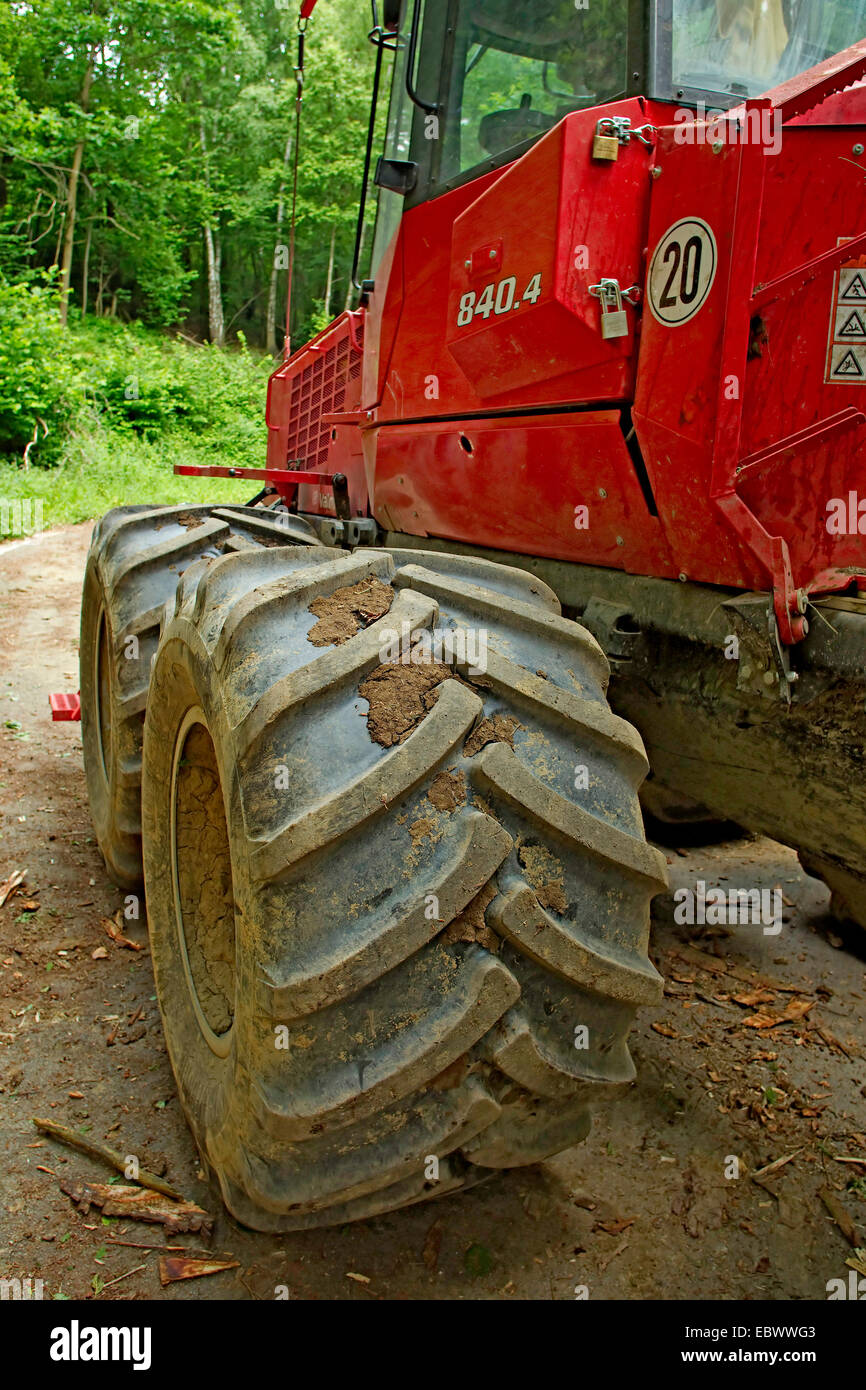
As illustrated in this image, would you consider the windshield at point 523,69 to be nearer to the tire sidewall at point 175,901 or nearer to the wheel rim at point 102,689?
the tire sidewall at point 175,901

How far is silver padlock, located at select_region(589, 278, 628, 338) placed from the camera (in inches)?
79.6

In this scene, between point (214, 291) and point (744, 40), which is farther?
point (214, 291)

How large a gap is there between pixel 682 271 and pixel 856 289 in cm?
32

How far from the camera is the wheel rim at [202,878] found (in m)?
2.39

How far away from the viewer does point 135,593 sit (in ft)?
10.5

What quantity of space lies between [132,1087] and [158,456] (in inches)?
625

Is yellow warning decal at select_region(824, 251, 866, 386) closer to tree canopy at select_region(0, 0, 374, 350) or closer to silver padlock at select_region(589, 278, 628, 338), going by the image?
silver padlock at select_region(589, 278, 628, 338)

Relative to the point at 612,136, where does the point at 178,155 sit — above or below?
above

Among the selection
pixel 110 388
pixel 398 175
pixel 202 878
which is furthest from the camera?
pixel 110 388

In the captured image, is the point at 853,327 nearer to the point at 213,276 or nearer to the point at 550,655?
the point at 550,655

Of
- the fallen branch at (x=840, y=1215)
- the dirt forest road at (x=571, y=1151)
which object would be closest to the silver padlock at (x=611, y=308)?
the dirt forest road at (x=571, y=1151)

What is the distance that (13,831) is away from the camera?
13.4ft

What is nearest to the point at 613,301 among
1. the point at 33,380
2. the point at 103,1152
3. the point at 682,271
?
the point at 682,271
